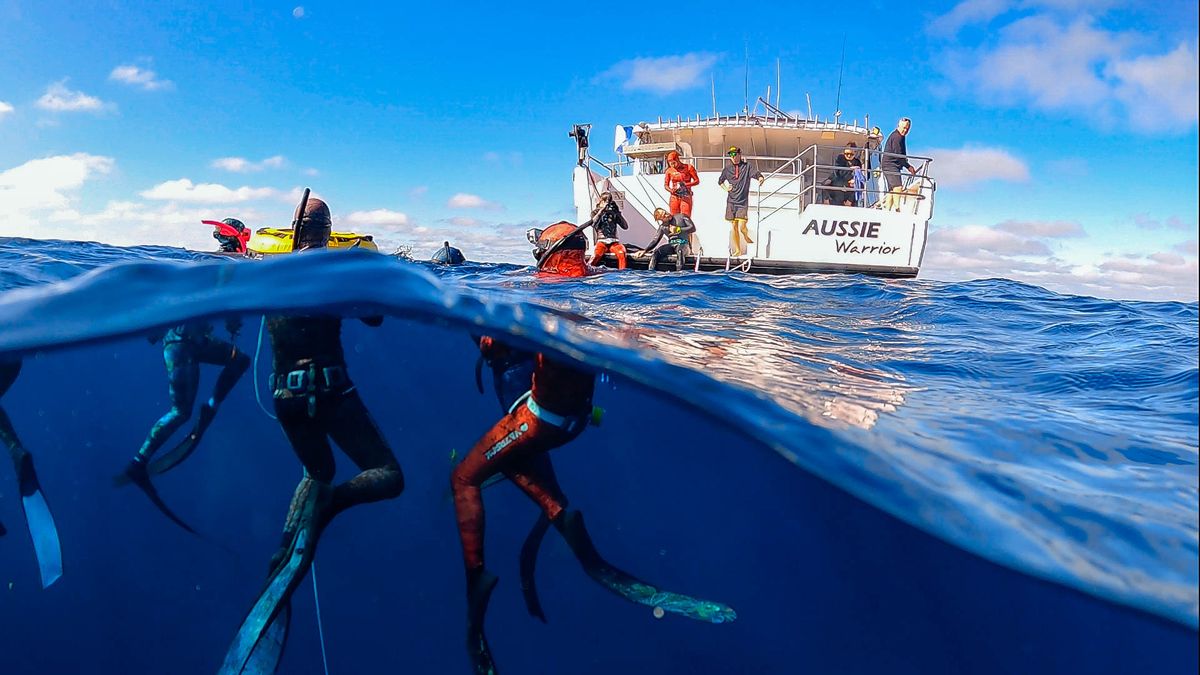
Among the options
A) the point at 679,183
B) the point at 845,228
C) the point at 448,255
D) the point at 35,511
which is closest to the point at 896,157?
the point at 845,228

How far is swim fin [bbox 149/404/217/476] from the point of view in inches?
327

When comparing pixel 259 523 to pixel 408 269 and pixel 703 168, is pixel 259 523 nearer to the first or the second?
pixel 408 269

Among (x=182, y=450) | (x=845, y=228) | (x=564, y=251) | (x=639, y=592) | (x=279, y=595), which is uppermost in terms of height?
(x=564, y=251)

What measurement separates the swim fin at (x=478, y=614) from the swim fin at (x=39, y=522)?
6.37 m

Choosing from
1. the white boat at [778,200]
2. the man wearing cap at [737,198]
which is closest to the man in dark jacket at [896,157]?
the white boat at [778,200]

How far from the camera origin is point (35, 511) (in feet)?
25.5

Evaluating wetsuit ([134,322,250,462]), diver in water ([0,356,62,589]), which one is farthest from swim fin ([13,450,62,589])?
wetsuit ([134,322,250,462])

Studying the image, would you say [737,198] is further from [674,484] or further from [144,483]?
[144,483]

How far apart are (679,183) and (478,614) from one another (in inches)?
546

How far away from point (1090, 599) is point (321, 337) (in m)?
6.15

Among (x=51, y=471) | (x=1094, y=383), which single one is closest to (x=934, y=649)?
(x=1094, y=383)

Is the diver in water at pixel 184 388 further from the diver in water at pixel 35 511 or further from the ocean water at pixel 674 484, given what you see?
the diver in water at pixel 35 511

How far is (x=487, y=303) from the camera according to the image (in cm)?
548

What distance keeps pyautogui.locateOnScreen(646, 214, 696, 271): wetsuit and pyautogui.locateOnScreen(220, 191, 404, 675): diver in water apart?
11621 millimetres
